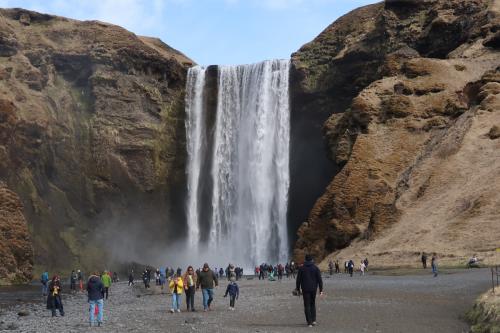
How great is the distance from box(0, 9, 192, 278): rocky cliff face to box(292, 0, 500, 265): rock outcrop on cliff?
18065 mm

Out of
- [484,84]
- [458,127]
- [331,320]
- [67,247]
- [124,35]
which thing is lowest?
[331,320]

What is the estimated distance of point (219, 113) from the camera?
7775 cm

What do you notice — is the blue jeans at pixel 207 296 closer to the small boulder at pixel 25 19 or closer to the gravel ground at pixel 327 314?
the gravel ground at pixel 327 314

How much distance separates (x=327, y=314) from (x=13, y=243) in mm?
42054

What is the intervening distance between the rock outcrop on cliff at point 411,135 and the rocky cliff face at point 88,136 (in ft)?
59.3

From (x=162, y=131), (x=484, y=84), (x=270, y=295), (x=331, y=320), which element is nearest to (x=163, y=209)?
(x=162, y=131)

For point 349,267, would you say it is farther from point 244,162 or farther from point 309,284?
point 244,162

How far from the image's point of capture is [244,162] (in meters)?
73.5

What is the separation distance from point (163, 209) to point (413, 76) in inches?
1283

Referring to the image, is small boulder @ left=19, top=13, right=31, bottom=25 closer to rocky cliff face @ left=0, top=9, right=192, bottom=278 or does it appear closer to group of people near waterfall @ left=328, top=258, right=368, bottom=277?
rocky cliff face @ left=0, top=9, right=192, bottom=278

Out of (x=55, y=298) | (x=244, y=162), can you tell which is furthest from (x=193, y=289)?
(x=244, y=162)

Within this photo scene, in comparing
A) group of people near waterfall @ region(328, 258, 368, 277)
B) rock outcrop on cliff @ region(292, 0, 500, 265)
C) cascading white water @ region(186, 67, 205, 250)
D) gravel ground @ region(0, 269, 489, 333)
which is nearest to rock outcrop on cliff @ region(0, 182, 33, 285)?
cascading white water @ region(186, 67, 205, 250)

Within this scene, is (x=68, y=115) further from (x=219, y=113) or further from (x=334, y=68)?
(x=334, y=68)

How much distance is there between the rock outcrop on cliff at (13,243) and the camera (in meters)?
55.1
